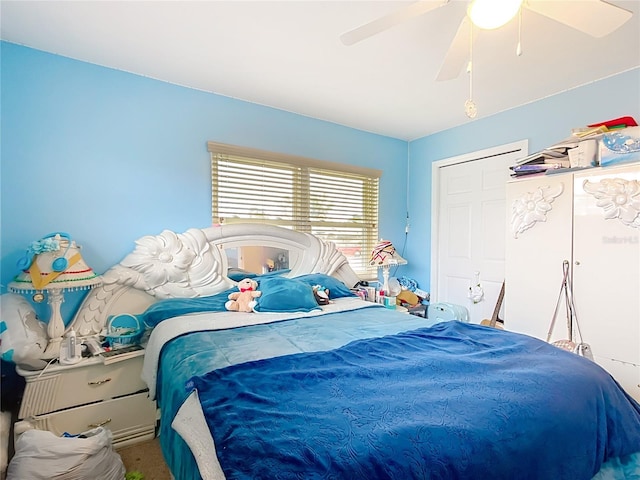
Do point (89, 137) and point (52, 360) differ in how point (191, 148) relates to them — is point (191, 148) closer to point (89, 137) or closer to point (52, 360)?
→ point (89, 137)

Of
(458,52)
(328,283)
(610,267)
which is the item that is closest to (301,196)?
(328,283)

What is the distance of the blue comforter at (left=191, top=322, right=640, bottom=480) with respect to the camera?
78 cm

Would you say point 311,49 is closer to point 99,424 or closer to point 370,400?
point 370,400

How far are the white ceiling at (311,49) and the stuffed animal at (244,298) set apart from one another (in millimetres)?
1577

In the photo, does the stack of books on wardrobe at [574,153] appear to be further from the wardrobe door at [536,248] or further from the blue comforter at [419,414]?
the blue comforter at [419,414]

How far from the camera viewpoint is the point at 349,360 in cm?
137

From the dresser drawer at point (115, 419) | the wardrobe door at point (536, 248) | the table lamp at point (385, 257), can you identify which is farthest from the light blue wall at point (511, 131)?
the dresser drawer at point (115, 419)

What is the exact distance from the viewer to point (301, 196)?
3.16m

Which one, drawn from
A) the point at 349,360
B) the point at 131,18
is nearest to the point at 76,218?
the point at 131,18

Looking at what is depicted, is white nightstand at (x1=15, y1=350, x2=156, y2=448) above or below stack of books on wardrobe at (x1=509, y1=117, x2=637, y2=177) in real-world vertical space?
below

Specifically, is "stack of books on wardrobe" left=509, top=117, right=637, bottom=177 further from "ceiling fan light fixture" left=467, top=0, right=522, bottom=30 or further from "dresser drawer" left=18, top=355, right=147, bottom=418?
"dresser drawer" left=18, top=355, right=147, bottom=418

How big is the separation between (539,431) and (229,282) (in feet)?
7.07

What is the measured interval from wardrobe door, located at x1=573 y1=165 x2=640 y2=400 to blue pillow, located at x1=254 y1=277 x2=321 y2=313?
1.80 meters

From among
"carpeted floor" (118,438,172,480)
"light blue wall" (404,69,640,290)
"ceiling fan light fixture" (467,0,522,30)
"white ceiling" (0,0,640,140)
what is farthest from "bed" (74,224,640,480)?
"light blue wall" (404,69,640,290)
